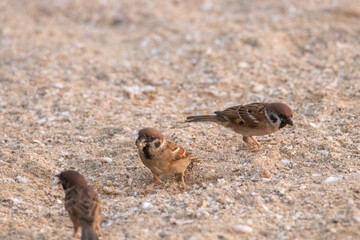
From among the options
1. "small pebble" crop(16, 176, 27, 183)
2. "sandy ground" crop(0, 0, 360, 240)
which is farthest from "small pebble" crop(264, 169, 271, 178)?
"small pebble" crop(16, 176, 27, 183)

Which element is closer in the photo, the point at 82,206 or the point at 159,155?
the point at 82,206

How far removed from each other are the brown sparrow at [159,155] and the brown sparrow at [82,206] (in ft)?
2.53

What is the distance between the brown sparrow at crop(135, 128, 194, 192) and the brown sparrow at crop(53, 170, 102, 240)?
77 cm

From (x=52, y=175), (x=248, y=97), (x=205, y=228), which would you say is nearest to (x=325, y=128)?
(x=248, y=97)

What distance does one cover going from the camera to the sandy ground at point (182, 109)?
4570 mm

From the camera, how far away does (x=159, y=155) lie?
518 centimetres

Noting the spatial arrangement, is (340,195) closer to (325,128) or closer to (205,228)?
(205,228)

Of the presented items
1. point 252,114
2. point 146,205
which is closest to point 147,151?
point 146,205

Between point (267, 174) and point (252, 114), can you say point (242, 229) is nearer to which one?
point (267, 174)

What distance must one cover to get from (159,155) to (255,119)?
51.1 inches

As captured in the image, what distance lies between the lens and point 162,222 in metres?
4.46

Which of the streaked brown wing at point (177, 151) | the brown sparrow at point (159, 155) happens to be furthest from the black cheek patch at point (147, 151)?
the streaked brown wing at point (177, 151)

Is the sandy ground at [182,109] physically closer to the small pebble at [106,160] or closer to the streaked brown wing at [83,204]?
the small pebble at [106,160]

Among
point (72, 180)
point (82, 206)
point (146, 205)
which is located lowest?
point (146, 205)
